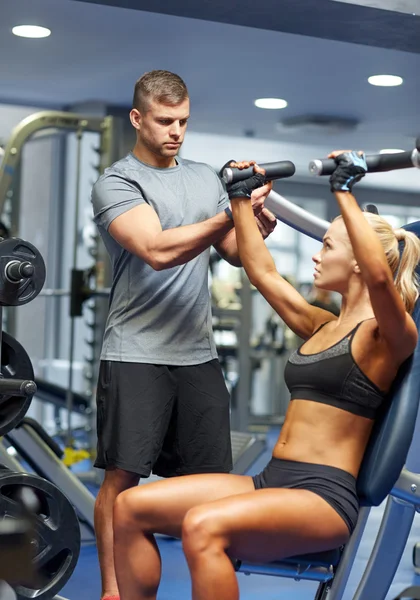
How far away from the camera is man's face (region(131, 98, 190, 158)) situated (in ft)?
8.10

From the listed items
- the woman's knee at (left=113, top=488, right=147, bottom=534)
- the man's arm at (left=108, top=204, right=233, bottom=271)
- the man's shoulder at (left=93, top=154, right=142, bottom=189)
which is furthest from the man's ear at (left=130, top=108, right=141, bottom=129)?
the woman's knee at (left=113, top=488, right=147, bottom=534)

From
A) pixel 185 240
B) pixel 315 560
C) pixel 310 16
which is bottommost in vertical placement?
pixel 315 560

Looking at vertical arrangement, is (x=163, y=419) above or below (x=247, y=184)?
below

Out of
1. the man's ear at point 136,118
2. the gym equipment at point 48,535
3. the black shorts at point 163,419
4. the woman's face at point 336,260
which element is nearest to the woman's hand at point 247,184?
the woman's face at point 336,260

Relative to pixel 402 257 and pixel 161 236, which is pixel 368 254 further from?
pixel 161 236

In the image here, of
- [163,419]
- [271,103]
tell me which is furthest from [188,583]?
[271,103]

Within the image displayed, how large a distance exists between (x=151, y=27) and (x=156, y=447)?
3.02 metres

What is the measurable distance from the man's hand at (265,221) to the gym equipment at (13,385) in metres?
0.73

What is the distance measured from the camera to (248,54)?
214 inches

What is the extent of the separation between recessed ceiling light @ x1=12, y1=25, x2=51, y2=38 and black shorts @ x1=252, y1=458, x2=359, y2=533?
3.54 meters

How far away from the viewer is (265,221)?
2453 mm

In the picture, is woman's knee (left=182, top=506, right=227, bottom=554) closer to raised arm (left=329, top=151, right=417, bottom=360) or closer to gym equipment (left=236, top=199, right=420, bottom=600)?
gym equipment (left=236, top=199, right=420, bottom=600)

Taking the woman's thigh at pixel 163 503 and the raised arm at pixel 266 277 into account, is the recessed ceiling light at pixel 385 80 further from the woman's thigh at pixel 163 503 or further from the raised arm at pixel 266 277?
the woman's thigh at pixel 163 503

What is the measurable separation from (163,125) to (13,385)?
2.60ft
